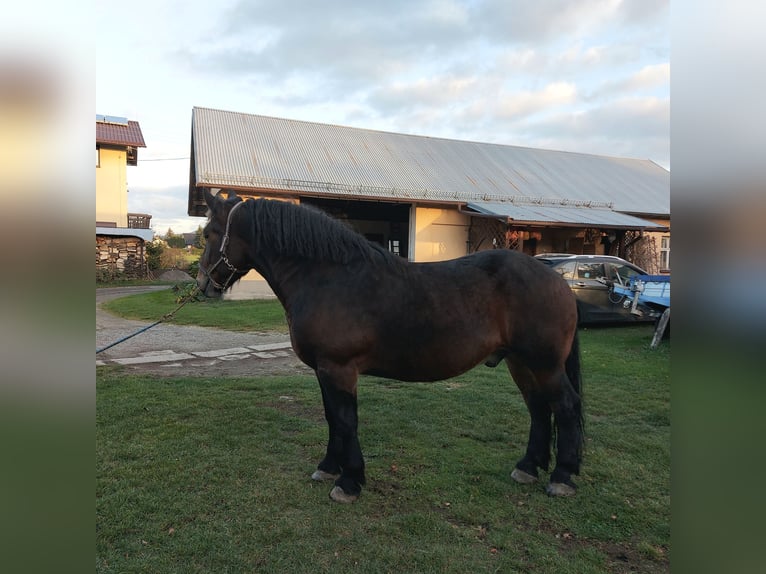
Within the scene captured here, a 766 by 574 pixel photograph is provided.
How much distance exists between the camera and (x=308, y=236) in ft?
10.4

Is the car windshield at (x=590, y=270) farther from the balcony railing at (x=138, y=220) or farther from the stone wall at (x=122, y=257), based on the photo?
the balcony railing at (x=138, y=220)

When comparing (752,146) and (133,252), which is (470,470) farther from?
(133,252)

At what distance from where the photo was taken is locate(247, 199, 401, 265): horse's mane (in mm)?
3162

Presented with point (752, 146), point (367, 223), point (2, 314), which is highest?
point (367, 223)

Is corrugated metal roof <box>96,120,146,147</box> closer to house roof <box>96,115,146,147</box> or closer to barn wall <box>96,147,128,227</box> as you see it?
house roof <box>96,115,146,147</box>

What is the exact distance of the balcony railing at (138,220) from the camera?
24359 millimetres

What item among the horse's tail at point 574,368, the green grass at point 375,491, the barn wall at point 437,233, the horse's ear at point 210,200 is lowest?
the green grass at point 375,491

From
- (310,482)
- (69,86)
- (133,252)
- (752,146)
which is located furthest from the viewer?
(133,252)

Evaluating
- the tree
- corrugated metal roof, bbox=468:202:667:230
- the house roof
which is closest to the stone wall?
the house roof

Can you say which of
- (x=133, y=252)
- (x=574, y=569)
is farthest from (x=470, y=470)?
(x=133, y=252)

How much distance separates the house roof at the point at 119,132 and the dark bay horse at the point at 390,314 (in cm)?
2276

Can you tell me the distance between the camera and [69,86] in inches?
30.7

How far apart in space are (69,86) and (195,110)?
19509 millimetres

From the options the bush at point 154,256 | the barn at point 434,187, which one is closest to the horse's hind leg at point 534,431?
the barn at point 434,187
